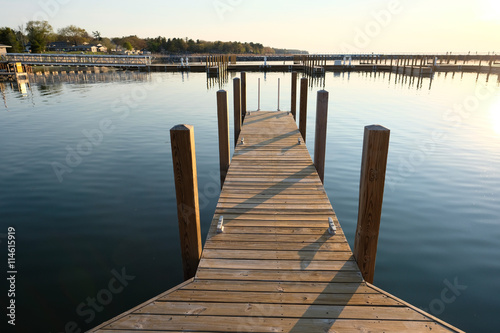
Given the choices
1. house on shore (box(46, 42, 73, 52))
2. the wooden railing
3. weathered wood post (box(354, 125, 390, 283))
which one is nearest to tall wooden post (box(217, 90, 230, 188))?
weathered wood post (box(354, 125, 390, 283))

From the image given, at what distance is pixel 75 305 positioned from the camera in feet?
16.0

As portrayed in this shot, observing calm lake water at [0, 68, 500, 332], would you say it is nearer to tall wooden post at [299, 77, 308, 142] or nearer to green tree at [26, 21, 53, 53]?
tall wooden post at [299, 77, 308, 142]

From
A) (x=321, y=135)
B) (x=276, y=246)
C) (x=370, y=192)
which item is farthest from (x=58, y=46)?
(x=370, y=192)

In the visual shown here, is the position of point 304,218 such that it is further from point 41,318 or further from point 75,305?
point 41,318

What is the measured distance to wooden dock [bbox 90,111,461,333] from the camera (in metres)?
3.10

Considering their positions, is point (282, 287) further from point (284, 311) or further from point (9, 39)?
point (9, 39)

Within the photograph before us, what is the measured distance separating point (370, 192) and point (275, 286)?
1.61 metres

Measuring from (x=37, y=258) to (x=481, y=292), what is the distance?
802 centimetres

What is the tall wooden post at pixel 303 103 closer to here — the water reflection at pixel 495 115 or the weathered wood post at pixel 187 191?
the weathered wood post at pixel 187 191

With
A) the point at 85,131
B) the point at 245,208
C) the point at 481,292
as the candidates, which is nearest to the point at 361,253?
the point at 245,208

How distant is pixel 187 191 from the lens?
13.1 ft

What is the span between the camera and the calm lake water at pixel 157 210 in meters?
5.12

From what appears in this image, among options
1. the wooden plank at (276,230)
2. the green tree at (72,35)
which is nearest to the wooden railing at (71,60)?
the wooden plank at (276,230)

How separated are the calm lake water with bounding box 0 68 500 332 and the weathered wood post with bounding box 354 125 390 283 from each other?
6.15 ft
